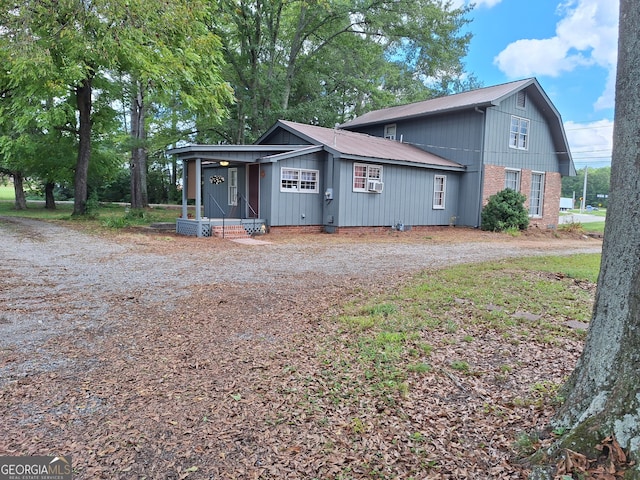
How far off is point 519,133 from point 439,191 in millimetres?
4745

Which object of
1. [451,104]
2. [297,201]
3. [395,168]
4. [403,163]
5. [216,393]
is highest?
[451,104]

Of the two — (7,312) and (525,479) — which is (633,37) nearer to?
(525,479)

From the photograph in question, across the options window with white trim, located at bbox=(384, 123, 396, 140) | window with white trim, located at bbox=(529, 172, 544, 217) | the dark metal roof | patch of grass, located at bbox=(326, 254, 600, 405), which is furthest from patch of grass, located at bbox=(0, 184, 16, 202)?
patch of grass, located at bbox=(326, 254, 600, 405)

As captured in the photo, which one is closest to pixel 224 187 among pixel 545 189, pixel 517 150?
pixel 517 150

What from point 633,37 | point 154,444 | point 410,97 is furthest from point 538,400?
point 410,97

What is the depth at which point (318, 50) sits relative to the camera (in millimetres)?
24734

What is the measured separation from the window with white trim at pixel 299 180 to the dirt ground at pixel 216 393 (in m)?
8.01

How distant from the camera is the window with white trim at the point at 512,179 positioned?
19.0 metres

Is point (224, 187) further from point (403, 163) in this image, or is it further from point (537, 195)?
point (537, 195)

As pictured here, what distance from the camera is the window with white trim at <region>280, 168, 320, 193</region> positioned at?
14305mm

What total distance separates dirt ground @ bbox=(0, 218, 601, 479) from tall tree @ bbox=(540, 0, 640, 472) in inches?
18.2

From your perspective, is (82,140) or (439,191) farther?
(439,191)

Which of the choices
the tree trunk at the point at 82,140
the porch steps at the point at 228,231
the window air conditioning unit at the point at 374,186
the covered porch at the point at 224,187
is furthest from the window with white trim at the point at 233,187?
the tree trunk at the point at 82,140

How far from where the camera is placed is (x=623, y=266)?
2.24 m
